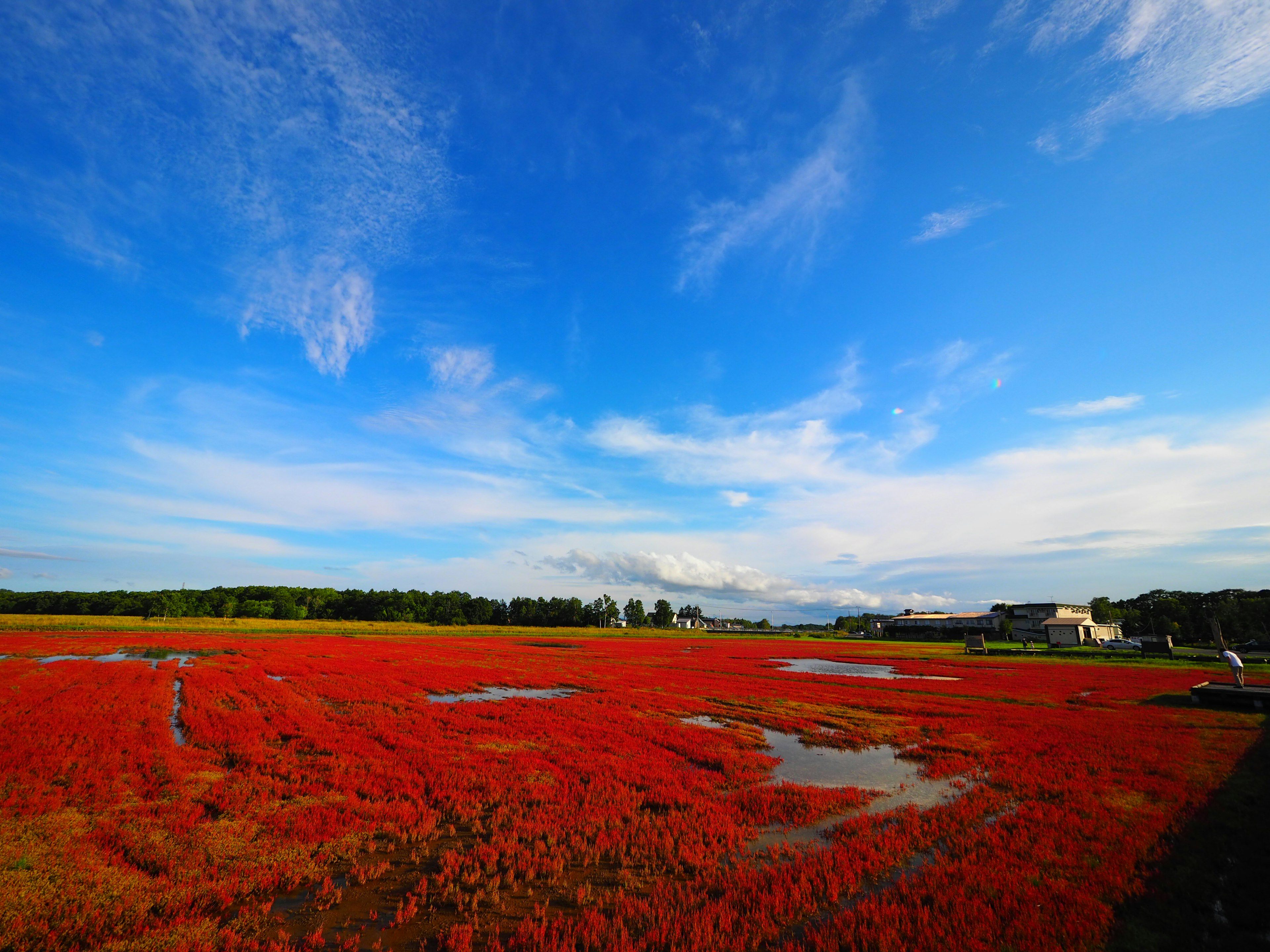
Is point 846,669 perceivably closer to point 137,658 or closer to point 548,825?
point 548,825

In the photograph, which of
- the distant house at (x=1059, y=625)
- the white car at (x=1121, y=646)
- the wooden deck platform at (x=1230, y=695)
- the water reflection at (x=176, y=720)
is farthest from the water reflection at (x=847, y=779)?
the distant house at (x=1059, y=625)

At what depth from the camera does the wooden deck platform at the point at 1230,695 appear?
2419 cm

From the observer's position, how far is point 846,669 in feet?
172

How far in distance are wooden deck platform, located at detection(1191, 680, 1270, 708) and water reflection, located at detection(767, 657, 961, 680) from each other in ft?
53.4

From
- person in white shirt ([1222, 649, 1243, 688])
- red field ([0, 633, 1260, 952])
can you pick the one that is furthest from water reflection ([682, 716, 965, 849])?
person in white shirt ([1222, 649, 1243, 688])

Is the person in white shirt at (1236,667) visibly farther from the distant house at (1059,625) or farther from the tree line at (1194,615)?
the distant house at (1059,625)

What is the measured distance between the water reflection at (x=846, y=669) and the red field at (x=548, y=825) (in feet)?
64.5

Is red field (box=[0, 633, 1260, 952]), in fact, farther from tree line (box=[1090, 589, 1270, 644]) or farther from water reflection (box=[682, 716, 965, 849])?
tree line (box=[1090, 589, 1270, 644])

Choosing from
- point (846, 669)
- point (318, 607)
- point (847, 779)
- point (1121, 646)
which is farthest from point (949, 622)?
point (318, 607)

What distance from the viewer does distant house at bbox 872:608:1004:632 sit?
13238 centimetres

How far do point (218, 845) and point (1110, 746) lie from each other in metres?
25.8

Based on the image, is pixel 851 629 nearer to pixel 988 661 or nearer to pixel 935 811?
pixel 988 661

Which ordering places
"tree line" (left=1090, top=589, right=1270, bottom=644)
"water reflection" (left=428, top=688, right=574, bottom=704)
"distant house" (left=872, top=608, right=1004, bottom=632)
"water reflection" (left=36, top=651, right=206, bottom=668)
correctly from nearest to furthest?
1. "water reflection" (left=428, top=688, right=574, bottom=704)
2. "water reflection" (left=36, top=651, right=206, bottom=668)
3. "tree line" (left=1090, top=589, right=1270, bottom=644)
4. "distant house" (left=872, top=608, right=1004, bottom=632)

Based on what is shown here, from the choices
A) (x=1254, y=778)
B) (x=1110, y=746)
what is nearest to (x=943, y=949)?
(x=1254, y=778)
